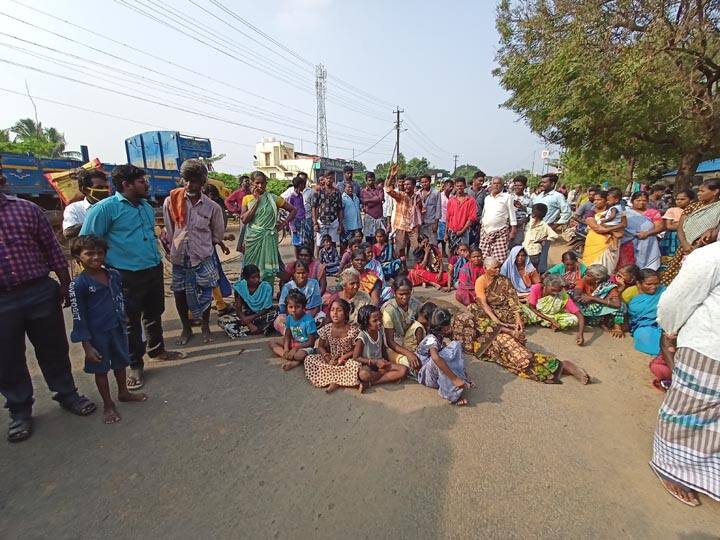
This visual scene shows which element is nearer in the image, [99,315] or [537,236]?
[99,315]

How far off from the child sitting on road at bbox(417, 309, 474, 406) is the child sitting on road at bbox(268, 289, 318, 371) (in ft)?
3.81

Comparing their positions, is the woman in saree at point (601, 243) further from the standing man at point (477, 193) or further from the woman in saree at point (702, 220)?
the standing man at point (477, 193)

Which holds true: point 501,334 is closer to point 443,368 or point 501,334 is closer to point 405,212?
point 443,368

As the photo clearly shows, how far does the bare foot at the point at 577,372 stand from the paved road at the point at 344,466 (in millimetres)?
157

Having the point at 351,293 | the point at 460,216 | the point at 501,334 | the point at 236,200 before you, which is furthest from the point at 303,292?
the point at 460,216

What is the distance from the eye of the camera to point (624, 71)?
8180mm

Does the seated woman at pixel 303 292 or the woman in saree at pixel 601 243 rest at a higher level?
the woman in saree at pixel 601 243

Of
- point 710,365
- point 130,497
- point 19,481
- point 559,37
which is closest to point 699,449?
point 710,365

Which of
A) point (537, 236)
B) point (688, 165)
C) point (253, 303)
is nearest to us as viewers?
point (253, 303)

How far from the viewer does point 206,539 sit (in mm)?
1916

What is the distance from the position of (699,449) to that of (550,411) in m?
0.98

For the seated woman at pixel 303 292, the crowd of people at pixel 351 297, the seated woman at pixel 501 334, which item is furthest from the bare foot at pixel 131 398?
the seated woman at pixel 501 334

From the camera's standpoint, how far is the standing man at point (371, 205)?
302 inches

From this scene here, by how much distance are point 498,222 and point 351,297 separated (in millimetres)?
3046
